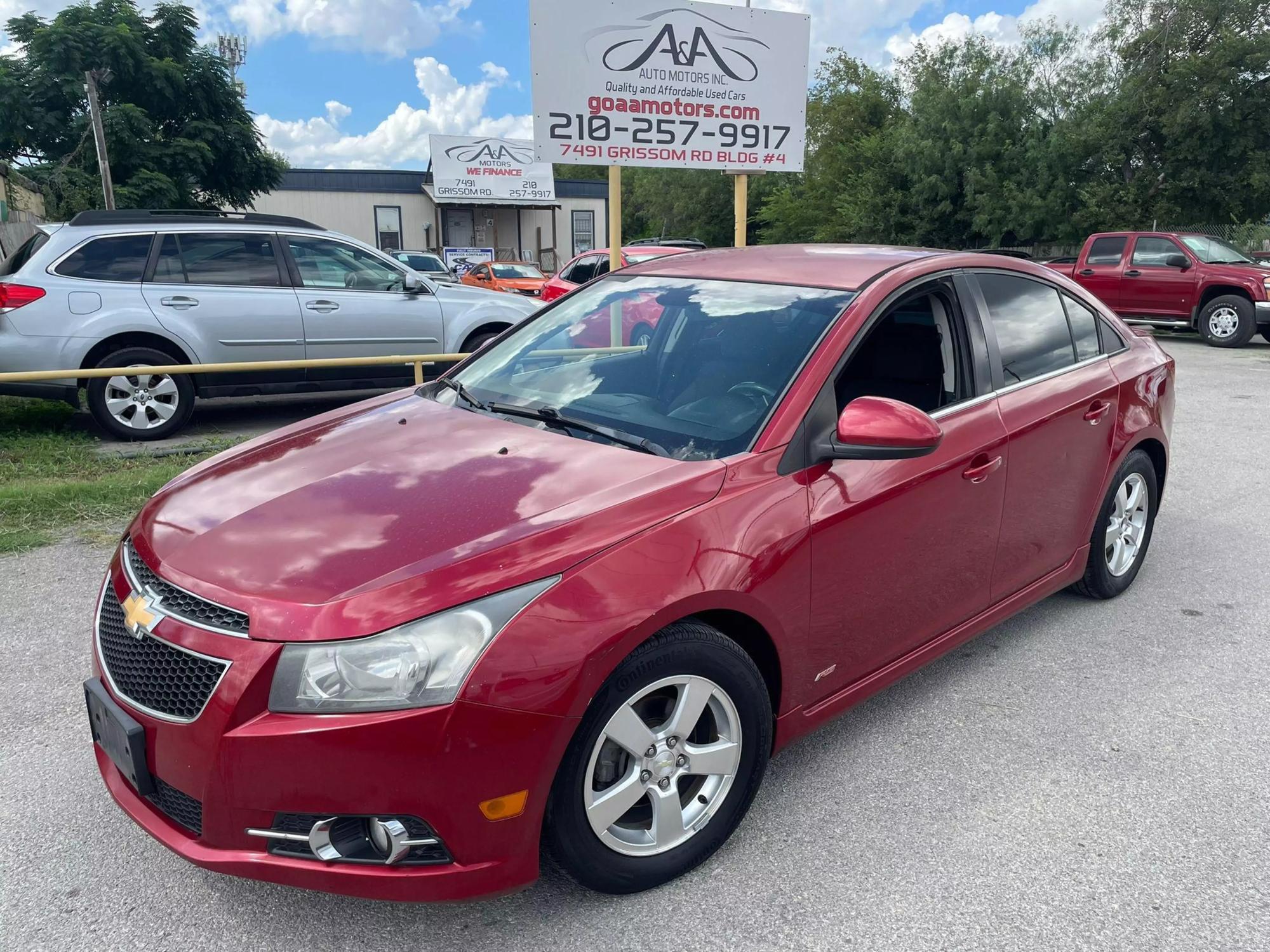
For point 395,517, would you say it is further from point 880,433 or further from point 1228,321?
point 1228,321

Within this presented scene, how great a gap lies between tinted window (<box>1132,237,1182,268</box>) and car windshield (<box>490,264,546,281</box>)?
13756 mm

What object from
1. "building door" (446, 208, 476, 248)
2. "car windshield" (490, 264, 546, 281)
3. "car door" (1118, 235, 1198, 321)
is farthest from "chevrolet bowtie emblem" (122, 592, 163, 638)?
"building door" (446, 208, 476, 248)

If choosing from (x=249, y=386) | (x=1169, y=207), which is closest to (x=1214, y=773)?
(x=249, y=386)

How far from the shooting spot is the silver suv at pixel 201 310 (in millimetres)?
7383

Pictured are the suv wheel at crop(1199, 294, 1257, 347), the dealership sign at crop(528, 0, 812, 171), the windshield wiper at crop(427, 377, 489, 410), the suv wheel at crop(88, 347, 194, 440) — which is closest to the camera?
the windshield wiper at crop(427, 377, 489, 410)

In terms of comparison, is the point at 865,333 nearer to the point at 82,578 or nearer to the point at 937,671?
the point at 937,671

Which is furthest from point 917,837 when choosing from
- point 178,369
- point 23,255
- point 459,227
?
point 459,227

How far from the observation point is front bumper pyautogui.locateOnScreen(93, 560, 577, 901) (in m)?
2.02

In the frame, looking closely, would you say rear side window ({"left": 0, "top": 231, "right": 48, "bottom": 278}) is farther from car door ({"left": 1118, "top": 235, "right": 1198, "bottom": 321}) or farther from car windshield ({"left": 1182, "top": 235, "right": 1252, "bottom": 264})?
car windshield ({"left": 1182, "top": 235, "right": 1252, "bottom": 264})

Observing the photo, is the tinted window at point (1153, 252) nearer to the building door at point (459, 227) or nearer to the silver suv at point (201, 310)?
the silver suv at point (201, 310)

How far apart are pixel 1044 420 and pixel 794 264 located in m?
1.13

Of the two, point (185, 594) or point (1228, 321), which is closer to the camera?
point (185, 594)

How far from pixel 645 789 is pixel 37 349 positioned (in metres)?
7.00

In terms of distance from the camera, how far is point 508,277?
966 inches
